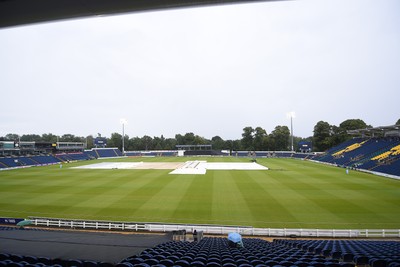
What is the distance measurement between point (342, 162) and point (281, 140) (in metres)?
52.4

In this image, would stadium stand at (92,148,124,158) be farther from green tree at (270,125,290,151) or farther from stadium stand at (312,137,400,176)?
stadium stand at (312,137,400,176)

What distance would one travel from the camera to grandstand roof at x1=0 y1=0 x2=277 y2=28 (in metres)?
6.25

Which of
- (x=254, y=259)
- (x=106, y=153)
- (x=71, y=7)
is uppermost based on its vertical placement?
(x=71, y=7)

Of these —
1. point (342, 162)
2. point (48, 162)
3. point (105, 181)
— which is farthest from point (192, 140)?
point (105, 181)

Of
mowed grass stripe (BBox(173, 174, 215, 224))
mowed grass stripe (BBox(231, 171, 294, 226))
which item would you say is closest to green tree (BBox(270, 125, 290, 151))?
mowed grass stripe (BBox(231, 171, 294, 226))

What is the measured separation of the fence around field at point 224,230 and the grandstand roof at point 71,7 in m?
13.4

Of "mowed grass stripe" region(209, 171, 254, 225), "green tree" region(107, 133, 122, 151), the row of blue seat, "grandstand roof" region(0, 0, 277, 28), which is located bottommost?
"mowed grass stripe" region(209, 171, 254, 225)

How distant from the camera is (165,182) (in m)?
33.9

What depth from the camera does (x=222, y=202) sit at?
23172 mm

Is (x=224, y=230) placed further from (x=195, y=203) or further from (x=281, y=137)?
(x=281, y=137)

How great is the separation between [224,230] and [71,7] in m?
14.9

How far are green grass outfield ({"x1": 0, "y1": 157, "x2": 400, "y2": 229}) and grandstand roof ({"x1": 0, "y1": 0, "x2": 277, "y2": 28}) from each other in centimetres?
1544

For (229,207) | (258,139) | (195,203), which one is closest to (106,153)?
(258,139)

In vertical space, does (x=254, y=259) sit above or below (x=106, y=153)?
above
